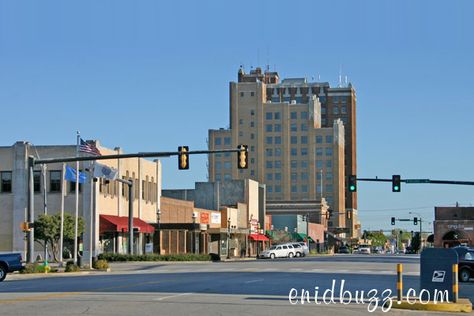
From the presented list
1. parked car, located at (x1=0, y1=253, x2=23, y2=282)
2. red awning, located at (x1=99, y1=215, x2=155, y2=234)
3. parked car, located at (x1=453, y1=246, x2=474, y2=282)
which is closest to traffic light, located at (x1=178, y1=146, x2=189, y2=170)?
parked car, located at (x1=0, y1=253, x2=23, y2=282)

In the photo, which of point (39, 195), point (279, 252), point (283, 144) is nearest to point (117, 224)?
point (39, 195)

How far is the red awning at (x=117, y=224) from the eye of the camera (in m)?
70.8

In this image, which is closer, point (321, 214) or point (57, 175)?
point (57, 175)

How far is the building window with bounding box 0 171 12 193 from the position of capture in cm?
6962

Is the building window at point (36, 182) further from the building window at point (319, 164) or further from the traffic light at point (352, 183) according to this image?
the building window at point (319, 164)

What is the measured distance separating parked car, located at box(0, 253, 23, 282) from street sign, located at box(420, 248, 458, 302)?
2139 centimetres

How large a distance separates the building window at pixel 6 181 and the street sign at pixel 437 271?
5232 cm

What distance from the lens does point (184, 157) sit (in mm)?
39531

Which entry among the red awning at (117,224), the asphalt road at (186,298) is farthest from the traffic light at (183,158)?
the red awning at (117,224)

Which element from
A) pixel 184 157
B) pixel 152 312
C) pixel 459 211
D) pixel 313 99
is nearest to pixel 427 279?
pixel 152 312

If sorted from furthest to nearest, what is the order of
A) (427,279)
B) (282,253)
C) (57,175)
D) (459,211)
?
1. (459,211)
2. (282,253)
3. (57,175)
4. (427,279)

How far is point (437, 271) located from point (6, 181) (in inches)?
2086

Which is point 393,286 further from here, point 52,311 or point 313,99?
point 313,99

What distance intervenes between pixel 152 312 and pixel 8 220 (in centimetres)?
5281
